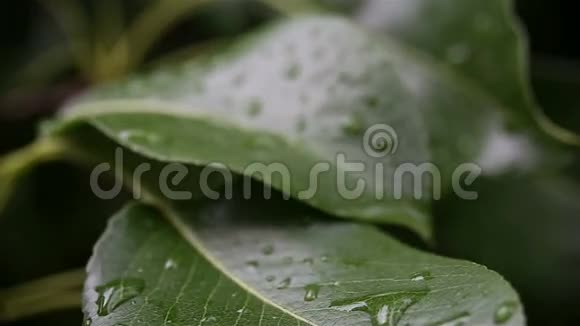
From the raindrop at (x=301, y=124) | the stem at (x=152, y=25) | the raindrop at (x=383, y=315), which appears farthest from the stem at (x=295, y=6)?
the raindrop at (x=383, y=315)

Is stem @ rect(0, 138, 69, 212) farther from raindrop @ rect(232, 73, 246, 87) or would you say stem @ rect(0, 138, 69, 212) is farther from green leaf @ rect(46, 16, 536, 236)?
raindrop @ rect(232, 73, 246, 87)

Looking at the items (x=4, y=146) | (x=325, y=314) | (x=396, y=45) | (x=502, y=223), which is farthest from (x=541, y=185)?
(x=4, y=146)

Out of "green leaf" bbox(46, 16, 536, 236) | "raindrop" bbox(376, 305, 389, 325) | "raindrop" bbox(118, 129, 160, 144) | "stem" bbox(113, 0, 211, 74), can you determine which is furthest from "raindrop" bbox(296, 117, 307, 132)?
"stem" bbox(113, 0, 211, 74)

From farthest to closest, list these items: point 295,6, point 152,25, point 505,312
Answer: point 152,25 < point 295,6 < point 505,312

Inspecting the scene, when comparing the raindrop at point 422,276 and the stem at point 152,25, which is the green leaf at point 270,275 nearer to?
the raindrop at point 422,276

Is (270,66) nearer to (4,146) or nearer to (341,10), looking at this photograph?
(341,10)

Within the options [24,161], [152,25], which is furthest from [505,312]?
[152,25]

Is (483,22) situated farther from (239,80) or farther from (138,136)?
(138,136)
